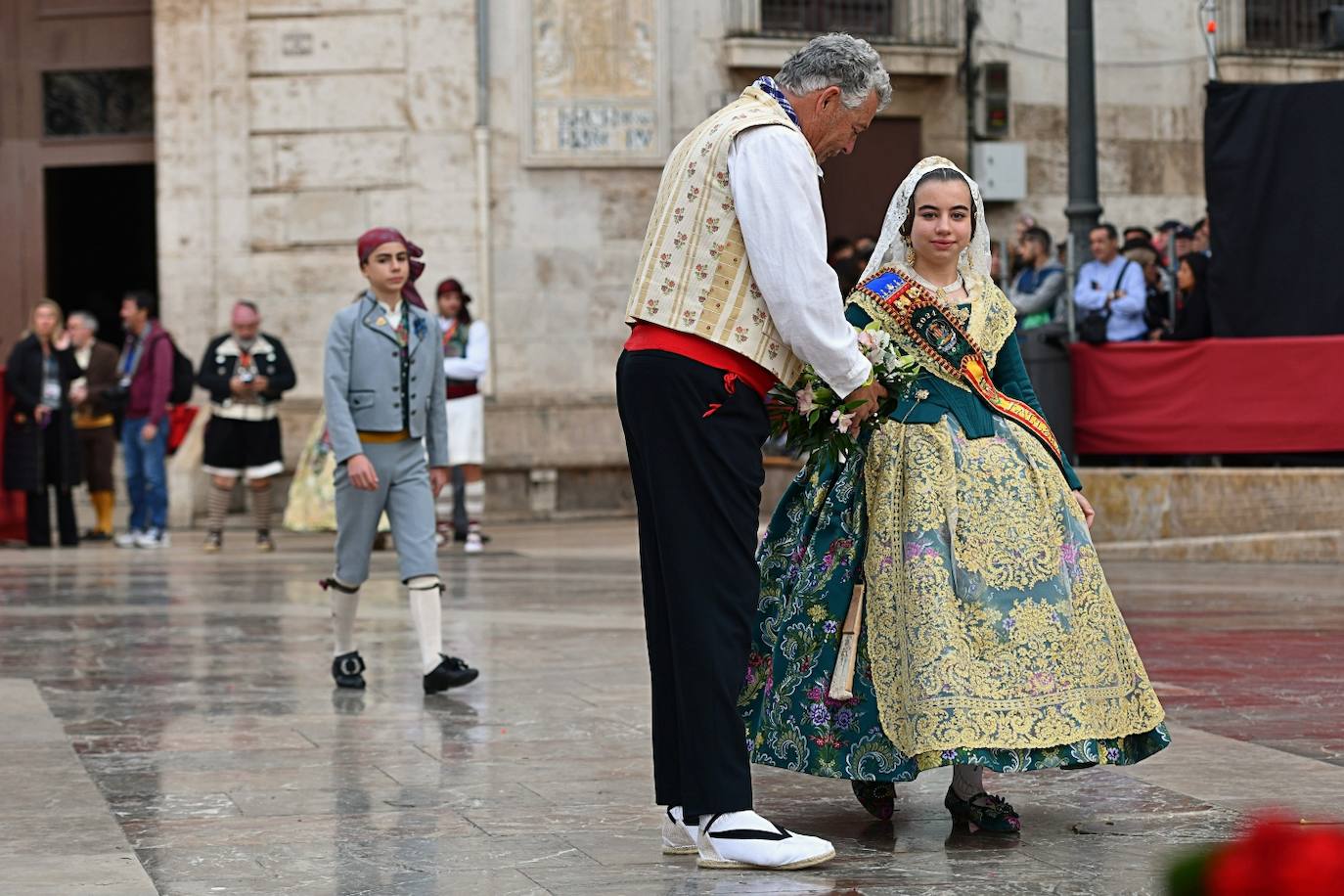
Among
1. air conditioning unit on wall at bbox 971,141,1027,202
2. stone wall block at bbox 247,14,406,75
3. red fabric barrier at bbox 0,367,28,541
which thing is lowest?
red fabric barrier at bbox 0,367,28,541

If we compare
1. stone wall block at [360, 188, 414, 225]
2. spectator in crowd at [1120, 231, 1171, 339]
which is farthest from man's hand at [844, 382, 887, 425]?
stone wall block at [360, 188, 414, 225]

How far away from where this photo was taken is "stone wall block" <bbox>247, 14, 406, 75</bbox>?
19.1 metres

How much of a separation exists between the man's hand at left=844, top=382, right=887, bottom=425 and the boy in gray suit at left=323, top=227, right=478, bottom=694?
3376 mm

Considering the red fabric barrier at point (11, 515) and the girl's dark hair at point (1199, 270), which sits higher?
the girl's dark hair at point (1199, 270)

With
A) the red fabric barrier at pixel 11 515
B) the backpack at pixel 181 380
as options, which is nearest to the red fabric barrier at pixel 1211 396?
the backpack at pixel 181 380

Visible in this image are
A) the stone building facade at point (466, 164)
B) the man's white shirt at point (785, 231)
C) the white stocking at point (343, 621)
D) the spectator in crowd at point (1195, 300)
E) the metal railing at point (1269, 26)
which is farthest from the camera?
the metal railing at point (1269, 26)

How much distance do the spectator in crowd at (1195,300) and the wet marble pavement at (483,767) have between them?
3282 millimetres

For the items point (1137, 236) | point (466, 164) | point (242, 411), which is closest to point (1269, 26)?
point (1137, 236)

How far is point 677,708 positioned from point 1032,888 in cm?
87

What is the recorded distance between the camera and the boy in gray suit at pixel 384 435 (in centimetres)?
818

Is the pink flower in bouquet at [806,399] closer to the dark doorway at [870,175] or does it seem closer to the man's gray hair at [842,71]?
the man's gray hair at [842,71]

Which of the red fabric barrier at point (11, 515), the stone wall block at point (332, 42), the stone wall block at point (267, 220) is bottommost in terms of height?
the red fabric barrier at point (11, 515)

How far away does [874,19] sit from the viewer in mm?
20141

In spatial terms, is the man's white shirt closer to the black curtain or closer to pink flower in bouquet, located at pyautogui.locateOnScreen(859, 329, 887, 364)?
pink flower in bouquet, located at pyautogui.locateOnScreen(859, 329, 887, 364)
